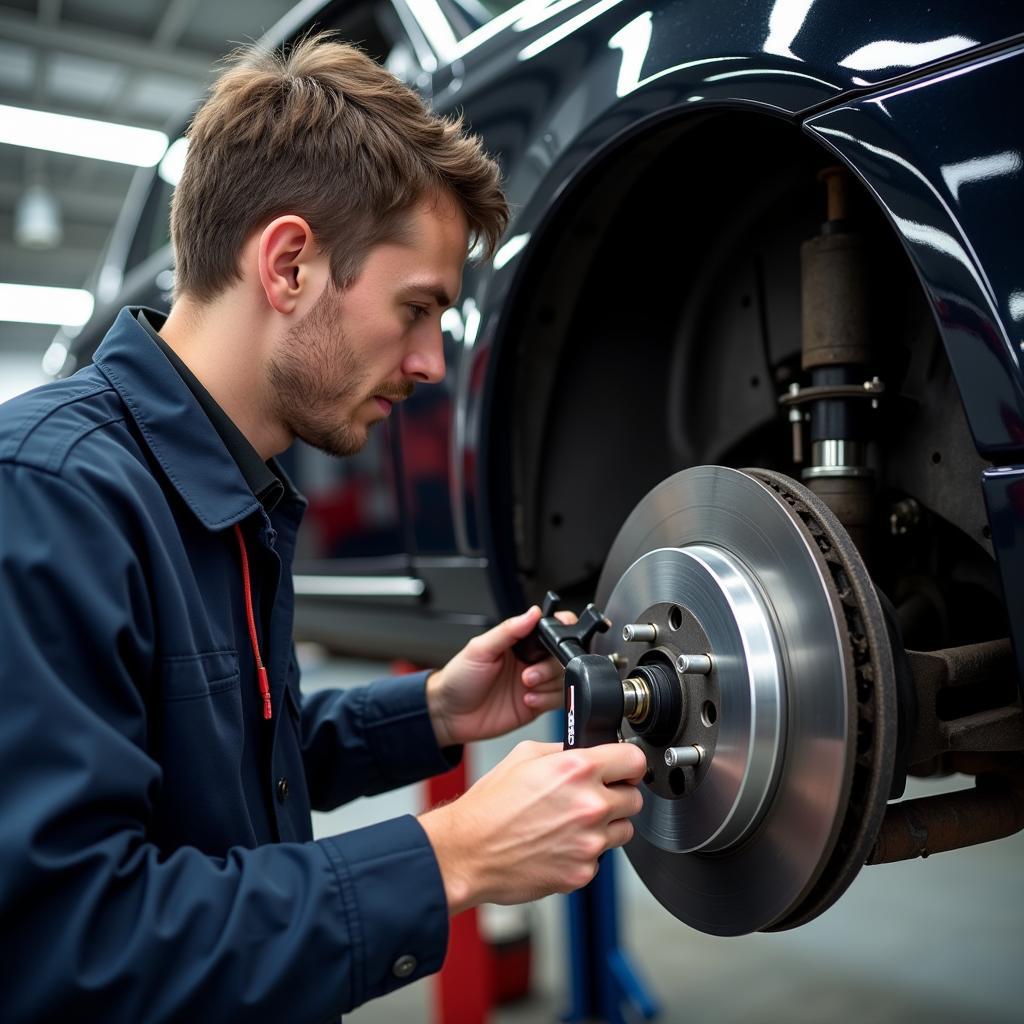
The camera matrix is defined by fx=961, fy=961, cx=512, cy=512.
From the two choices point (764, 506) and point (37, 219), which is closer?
point (764, 506)

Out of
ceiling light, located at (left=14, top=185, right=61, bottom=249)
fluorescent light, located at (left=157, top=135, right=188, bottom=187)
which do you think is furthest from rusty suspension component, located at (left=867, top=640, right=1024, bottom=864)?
ceiling light, located at (left=14, top=185, right=61, bottom=249)

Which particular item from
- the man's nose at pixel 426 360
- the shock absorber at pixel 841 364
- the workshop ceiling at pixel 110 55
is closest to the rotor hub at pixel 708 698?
the shock absorber at pixel 841 364

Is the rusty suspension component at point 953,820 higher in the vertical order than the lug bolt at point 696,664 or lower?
lower

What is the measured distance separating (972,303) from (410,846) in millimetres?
451

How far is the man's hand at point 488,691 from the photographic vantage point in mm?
881

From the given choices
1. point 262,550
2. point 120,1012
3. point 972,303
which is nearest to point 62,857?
point 120,1012

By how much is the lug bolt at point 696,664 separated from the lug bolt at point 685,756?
5 cm

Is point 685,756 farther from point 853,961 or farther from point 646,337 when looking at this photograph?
point 853,961

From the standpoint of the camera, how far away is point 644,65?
2.48 ft

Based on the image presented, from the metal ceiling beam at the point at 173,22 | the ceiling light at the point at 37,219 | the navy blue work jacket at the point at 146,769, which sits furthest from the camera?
the ceiling light at the point at 37,219

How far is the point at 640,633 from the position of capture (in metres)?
0.71

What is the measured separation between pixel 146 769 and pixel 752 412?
65 cm

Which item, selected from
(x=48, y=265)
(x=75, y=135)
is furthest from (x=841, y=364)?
(x=48, y=265)

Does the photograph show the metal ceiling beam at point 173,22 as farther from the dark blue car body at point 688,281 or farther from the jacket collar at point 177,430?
the jacket collar at point 177,430
